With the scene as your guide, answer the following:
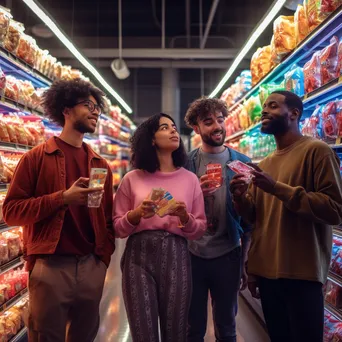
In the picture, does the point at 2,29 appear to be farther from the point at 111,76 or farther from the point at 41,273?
the point at 111,76

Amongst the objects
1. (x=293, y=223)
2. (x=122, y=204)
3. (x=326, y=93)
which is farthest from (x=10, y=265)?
(x=326, y=93)

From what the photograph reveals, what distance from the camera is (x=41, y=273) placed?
2.05 m

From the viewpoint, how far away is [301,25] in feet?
10.4

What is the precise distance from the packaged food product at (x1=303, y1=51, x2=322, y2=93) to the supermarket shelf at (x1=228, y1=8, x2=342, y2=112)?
4.7 inches

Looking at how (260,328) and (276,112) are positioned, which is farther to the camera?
(260,328)

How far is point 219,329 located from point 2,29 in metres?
2.80

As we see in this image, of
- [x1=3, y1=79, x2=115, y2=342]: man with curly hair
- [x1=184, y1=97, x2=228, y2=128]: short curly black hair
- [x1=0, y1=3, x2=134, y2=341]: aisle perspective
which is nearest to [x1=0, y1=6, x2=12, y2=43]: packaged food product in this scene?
[x1=0, y1=3, x2=134, y2=341]: aisle perspective

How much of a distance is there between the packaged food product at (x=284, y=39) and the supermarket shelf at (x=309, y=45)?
105mm

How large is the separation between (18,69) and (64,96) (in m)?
1.60

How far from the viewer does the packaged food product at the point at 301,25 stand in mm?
3081

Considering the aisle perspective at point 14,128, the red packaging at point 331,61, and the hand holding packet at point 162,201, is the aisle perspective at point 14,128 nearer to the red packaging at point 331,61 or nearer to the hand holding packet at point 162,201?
the hand holding packet at point 162,201

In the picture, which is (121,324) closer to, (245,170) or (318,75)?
(245,170)

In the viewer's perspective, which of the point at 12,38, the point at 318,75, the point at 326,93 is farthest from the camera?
the point at 12,38

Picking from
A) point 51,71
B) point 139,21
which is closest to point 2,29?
point 51,71
